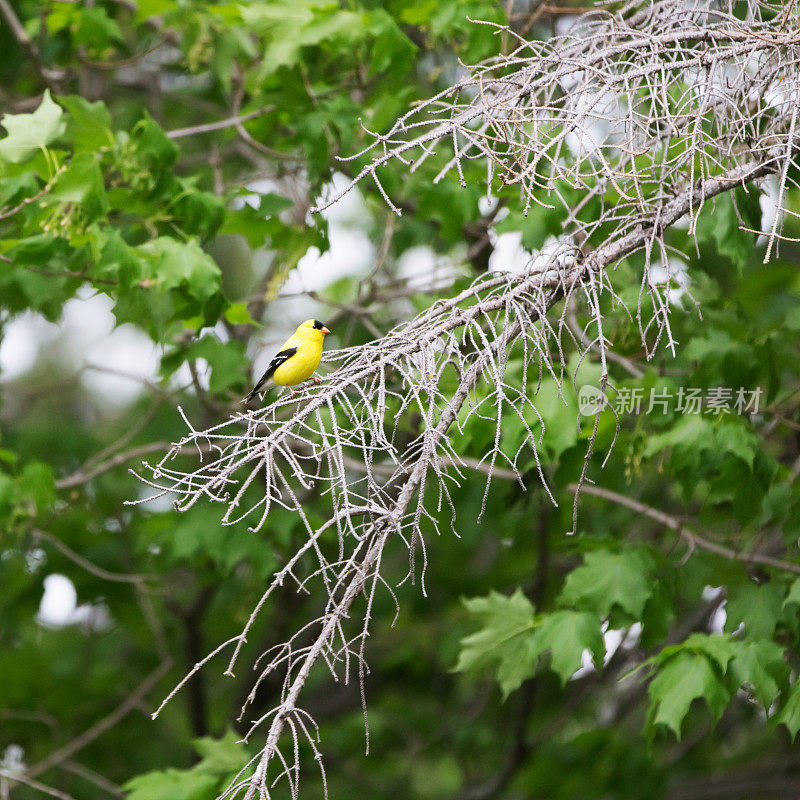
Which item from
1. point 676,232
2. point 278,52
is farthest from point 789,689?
point 278,52

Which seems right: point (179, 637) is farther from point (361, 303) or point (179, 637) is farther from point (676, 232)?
point (676, 232)

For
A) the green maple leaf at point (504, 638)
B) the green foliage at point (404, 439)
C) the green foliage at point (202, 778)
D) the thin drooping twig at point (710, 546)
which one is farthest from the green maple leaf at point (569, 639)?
the green foliage at point (202, 778)

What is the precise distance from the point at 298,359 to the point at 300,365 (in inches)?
2.5

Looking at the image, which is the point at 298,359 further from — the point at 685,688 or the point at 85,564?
the point at 85,564

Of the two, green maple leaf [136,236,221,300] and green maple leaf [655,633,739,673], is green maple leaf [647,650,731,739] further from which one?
green maple leaf [136,236,221,300]

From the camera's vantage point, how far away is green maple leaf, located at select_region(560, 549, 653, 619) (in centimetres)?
421

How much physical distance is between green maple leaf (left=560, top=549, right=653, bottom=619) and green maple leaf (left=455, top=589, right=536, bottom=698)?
24 centimetres

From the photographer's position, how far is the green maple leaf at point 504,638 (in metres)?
4.43

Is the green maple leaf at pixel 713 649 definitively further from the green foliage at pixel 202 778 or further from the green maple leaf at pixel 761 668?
the green foliage at pixel 202 778

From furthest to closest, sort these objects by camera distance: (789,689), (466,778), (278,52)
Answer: (466,778), (278,52), (789,689)

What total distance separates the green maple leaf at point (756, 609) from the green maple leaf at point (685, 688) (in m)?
0.39

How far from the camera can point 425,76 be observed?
6816mm

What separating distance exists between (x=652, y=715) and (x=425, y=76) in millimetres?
4591

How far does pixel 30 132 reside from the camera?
13.3ft
